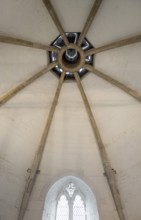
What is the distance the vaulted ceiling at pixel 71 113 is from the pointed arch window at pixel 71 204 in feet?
2.29

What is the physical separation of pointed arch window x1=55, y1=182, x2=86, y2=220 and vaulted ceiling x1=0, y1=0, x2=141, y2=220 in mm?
697

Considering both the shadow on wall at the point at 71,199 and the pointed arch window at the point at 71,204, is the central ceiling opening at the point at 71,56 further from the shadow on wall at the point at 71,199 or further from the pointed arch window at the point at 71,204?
the pointed arch window at the point at 71,204

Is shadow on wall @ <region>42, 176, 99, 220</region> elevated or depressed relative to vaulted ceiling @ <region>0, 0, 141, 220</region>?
depressed

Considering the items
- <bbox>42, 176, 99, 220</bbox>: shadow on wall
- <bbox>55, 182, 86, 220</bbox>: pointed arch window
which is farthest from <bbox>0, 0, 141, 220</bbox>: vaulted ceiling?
<bbox>55, 182, 86, 220</bbox>: pointed arch window


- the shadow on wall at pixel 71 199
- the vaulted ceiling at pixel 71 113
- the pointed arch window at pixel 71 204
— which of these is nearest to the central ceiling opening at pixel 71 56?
the vaulted ceiling at pixel 71 113

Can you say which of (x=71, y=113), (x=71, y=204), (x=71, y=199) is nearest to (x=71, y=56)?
(x=71, y=113)

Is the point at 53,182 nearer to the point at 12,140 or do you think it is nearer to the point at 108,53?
the point at 12,140

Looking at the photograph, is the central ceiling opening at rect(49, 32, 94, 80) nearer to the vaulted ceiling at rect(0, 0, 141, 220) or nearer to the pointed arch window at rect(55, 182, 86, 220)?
the vaulted ceiling at rect(0, 0, 141, 220)

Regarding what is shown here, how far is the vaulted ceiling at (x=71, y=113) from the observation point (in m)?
9.97

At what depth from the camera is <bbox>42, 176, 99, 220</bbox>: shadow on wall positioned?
10.5m

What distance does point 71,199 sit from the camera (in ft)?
35.8

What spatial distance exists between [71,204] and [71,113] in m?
4.27

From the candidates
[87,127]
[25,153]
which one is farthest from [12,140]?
[87,127]

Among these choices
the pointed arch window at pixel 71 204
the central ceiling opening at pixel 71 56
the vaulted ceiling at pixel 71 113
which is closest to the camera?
the vaulted ceiling at pixel 71 113
